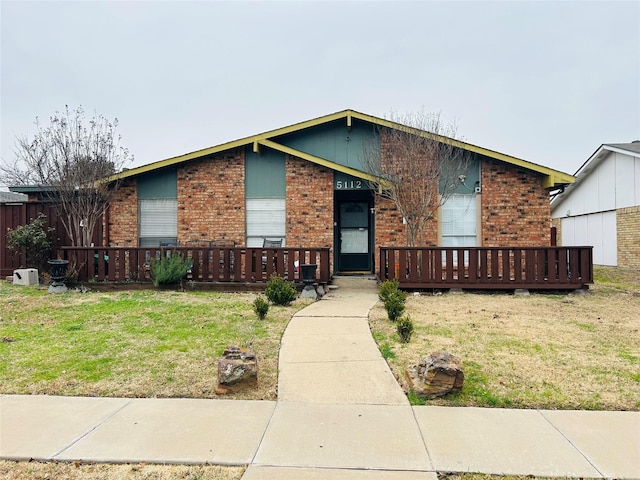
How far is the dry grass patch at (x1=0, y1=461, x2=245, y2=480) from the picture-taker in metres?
2.86

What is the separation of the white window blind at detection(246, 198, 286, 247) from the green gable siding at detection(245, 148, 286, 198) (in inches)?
8.1

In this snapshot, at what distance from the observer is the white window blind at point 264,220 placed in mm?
13047

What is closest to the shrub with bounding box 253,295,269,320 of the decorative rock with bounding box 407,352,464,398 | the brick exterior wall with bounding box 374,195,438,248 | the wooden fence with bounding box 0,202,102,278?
the decorative rock with bounding box 407,352,464,398

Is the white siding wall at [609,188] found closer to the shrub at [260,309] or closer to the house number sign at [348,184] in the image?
the house number sign at [348,184]

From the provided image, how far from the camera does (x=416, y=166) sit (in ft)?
36.8

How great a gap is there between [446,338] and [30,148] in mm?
11476

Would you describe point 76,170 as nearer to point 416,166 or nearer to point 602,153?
point 416,166

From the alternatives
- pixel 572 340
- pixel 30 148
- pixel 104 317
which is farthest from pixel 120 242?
pixel 572 340

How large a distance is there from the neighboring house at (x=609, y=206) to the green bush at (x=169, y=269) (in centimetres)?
1643

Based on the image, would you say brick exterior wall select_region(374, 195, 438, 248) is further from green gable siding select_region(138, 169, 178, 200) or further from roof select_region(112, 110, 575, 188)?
green gable siding select_region(138, 169, 178, 200)

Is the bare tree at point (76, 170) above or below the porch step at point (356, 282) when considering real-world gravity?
above

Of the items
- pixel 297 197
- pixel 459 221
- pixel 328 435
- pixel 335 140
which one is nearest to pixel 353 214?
pixel 297 197

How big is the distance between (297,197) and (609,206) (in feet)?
48.0

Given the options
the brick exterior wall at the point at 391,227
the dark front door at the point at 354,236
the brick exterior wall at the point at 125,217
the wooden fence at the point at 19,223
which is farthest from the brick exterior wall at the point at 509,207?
Answer: the wooden fence at the point at 19,223
